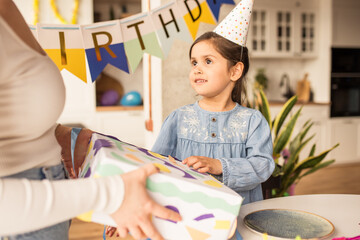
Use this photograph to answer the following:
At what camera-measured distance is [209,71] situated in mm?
1406

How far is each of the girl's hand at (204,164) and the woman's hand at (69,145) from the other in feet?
0.89

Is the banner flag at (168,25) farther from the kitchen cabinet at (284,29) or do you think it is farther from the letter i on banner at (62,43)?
the kitchen cabinet at (284,29)

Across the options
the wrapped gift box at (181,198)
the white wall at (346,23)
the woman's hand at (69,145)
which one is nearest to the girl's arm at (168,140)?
the woman's hand at (69,145)

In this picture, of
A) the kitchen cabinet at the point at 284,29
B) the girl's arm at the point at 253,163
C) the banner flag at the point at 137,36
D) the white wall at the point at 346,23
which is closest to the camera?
the girl's arm at the point at 253,163

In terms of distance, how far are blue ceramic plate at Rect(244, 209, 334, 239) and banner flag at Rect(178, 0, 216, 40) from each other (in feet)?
3.08

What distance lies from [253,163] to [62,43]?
877mm

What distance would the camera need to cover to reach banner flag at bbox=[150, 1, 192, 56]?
5.23 feet

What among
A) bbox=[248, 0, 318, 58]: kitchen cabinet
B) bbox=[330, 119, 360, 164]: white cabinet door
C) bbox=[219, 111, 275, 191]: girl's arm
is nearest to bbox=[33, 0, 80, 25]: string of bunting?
bbox=[248, 0, 318, 58]: kitchen cabinet

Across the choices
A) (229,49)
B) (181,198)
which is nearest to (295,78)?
(229,49)

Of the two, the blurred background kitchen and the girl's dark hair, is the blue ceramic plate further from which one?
the blurred background kitchen

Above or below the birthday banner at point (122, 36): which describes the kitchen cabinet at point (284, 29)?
above

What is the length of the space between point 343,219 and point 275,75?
472 centimetres

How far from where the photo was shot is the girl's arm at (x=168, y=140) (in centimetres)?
150

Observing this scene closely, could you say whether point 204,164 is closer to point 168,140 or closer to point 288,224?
point 288,224
